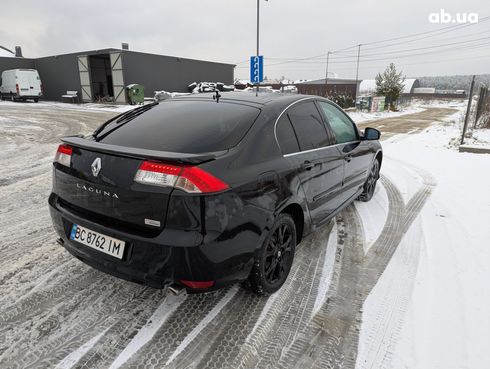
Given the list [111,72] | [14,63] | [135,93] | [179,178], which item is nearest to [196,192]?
[179,178]

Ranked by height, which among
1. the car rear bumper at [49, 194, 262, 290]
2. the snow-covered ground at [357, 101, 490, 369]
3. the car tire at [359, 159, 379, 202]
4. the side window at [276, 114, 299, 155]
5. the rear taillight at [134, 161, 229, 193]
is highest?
the side window at [276, 114, 299, 155]

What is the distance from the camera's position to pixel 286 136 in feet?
9.09

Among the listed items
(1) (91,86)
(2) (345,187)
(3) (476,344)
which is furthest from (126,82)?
(3) (476,344)

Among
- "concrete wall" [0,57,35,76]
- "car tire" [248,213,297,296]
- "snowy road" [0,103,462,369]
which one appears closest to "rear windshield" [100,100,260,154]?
"car tire" [248,213,297,296]

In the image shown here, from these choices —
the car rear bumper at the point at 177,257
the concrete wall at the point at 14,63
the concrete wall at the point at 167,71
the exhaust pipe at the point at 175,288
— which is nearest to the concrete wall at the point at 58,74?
the concrete wall at the point at 14,63

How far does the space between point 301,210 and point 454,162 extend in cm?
650

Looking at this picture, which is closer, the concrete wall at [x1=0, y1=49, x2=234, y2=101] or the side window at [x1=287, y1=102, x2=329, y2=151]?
the side window at [x1=287, y1=102, x2=329, y2=151]

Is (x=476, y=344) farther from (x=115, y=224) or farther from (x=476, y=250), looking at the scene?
(x=115, y=224)

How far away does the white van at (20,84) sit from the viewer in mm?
26014

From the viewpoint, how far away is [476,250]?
3467mm

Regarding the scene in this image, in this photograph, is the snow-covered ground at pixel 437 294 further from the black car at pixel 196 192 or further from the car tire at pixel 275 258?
the black car at pixel 196 192

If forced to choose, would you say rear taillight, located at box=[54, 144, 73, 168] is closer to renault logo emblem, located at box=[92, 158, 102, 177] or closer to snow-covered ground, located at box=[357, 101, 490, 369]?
renault logo emblem, located at box=[92, 158, 102, 177]

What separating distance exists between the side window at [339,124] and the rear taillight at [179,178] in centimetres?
201

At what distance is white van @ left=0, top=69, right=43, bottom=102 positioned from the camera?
85.3 ft
